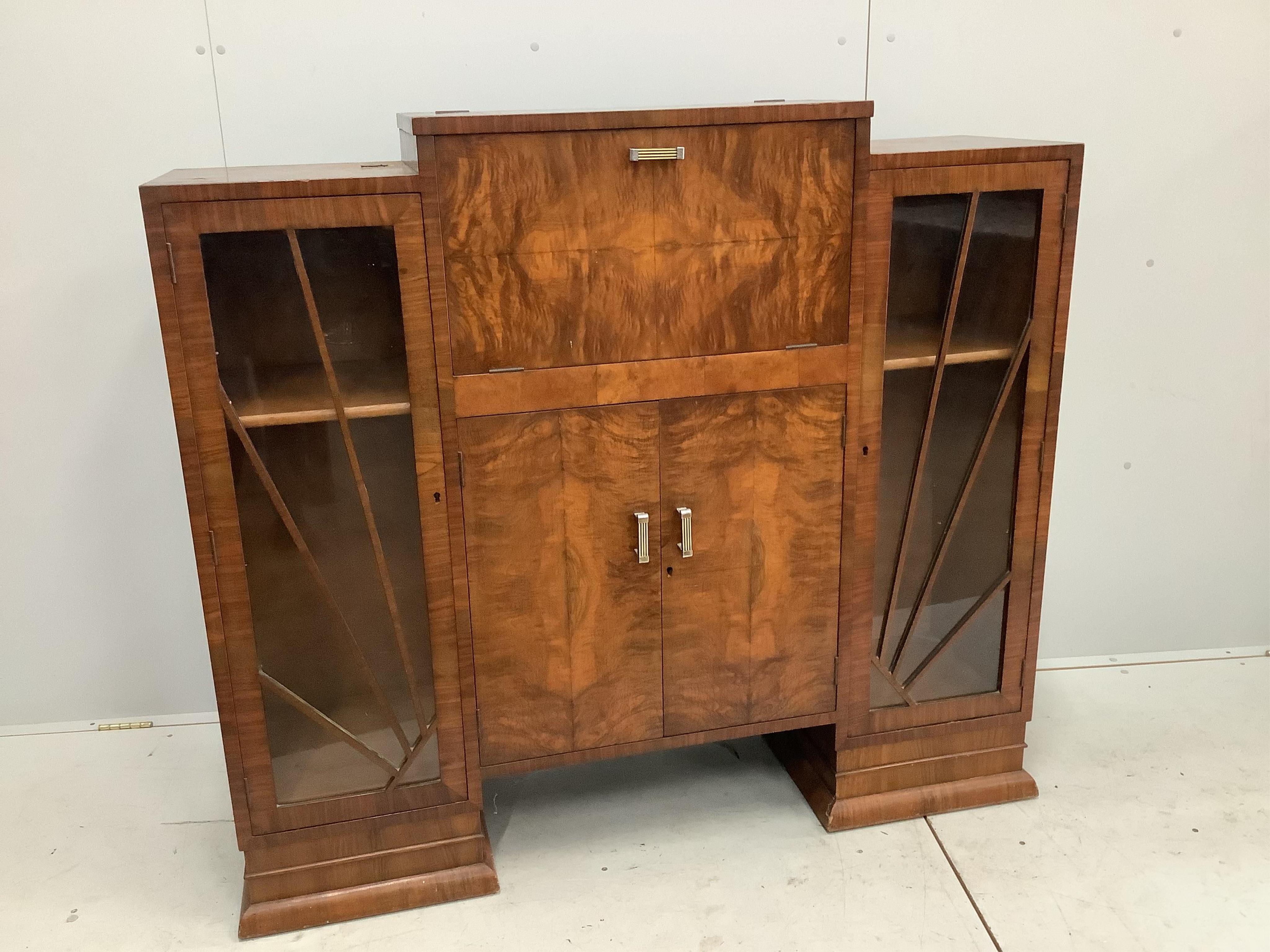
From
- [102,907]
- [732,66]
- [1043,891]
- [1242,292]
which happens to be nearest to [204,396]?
[102,907]

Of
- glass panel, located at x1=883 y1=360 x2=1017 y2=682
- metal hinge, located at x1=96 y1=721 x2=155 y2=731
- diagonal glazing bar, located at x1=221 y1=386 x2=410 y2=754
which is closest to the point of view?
diagonal glazing bar, located at x1=221 y1=386 x2=410 y2=754

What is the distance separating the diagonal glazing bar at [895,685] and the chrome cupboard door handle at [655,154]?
1078mm

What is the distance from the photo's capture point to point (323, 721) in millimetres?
1970

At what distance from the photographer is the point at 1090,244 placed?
2.54m

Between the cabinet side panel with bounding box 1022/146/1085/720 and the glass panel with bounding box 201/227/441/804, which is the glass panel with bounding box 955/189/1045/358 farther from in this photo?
the glass panel with bounding box 201/227/441/804

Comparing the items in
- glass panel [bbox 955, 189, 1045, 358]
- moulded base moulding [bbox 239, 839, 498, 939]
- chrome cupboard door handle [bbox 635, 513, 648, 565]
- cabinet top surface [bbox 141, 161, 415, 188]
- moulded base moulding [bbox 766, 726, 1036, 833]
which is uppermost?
cabinet top surface [bbox 141, 161, 415, 188]

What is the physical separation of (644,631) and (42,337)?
1.44m

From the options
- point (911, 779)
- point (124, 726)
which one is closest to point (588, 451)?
point (911, 779)

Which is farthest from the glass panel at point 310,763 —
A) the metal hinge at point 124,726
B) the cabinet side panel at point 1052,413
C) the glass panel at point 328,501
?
the cabinet side panel at point 1052,413

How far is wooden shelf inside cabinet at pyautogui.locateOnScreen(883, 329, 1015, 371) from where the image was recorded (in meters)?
2.04

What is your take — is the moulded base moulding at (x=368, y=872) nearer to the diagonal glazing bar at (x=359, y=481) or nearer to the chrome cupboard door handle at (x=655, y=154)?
the diagonal glazing bar at (x=359, y=481)

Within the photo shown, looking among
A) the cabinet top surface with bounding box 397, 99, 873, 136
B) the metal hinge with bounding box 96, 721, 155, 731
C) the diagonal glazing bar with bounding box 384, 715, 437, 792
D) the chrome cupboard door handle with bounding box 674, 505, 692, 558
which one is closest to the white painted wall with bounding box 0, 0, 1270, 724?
the metal hinge with bounding box 96, 721, 155, 731

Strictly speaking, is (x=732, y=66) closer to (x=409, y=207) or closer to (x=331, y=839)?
(x=409, y=207)

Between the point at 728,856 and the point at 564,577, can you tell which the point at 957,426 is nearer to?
the point at 564,577
